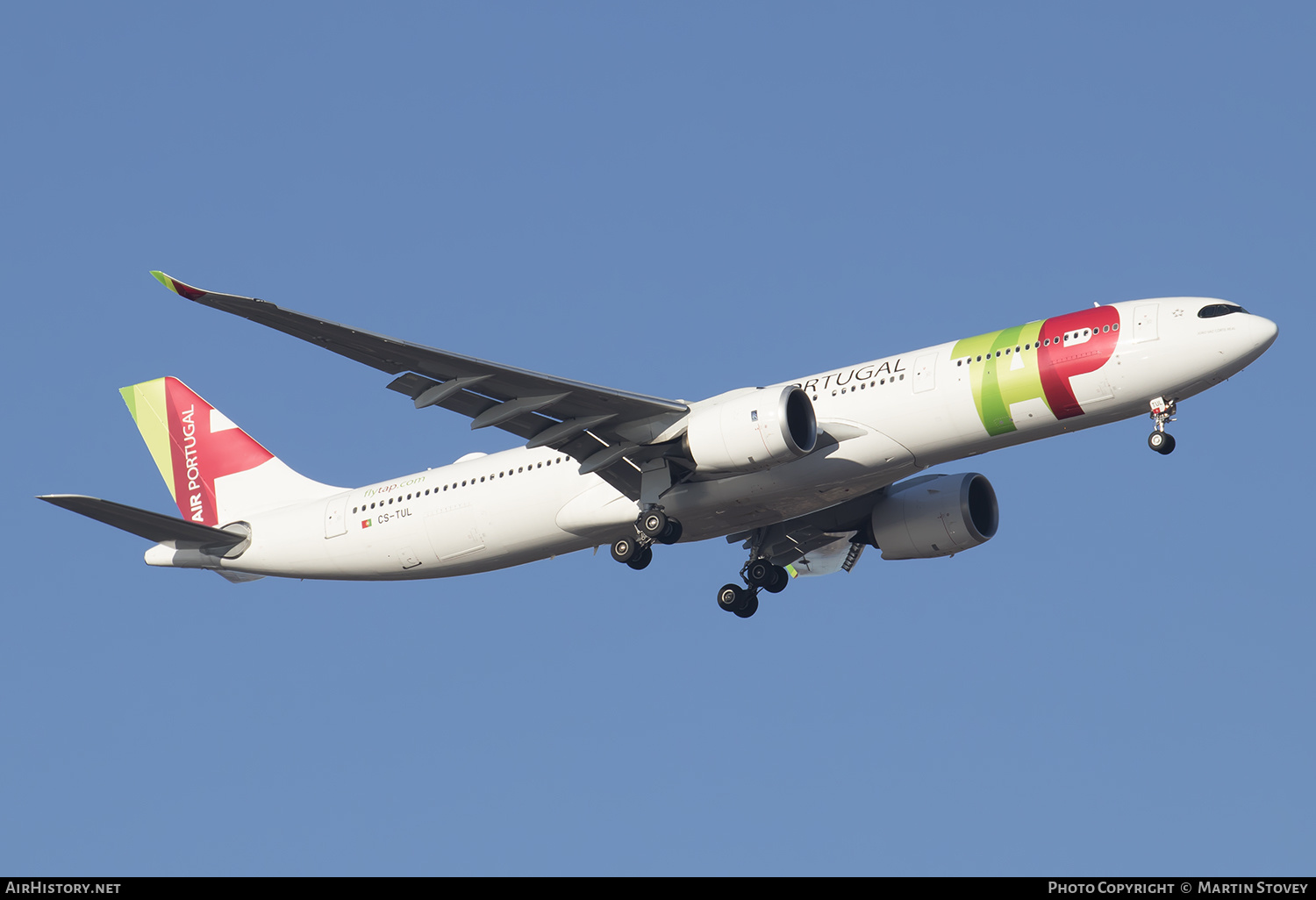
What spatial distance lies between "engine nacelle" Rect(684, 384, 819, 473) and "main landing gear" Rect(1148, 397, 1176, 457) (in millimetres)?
6666

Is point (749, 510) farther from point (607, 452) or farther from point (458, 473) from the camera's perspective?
point (458, 473)

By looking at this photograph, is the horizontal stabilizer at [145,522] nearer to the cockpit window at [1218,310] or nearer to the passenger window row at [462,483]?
the passenger window row at [462,483]

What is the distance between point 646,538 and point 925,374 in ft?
22.7

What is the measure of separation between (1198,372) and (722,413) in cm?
930

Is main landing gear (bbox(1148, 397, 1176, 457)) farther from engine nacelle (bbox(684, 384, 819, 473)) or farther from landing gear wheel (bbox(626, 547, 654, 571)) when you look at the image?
landing gear wheel (bbox(626, 547, 654, 571))

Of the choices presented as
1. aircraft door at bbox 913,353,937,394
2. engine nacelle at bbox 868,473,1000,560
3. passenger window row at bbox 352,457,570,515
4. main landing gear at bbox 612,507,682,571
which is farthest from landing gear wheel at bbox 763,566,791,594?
aircraft door at bbox 913,353,937,394

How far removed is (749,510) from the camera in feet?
109

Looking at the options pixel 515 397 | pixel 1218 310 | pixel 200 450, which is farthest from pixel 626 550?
pixel 200 450

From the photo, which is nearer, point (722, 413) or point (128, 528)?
point (722, 413)

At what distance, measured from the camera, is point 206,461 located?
4034cm

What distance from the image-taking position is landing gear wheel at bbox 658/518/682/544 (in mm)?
32875
